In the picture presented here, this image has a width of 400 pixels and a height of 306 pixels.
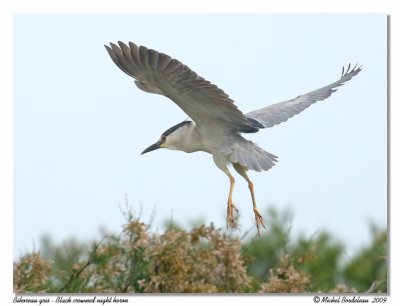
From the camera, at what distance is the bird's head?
471 centimetres

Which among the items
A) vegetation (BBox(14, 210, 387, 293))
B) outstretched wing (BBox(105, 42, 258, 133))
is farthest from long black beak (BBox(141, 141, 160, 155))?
vegetation (BBox(14, 210, 387, 293))

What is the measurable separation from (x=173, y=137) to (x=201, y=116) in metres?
0.22

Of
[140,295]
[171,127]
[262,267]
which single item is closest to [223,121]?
[171,127]

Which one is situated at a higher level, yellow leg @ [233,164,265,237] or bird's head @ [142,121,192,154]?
bird's head @ [142,121,192,154]

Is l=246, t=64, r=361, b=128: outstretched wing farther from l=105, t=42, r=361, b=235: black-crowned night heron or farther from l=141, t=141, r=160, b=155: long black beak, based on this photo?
l=141, t=141, r=160, b=155: long black beak

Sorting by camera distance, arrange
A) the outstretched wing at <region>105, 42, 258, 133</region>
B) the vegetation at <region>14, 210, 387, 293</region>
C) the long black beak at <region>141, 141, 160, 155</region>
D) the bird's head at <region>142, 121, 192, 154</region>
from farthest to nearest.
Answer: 1. the vegetation at <region>14, 210, 387, 293</region>
2. the long black beak at <region>141, 141, 160, 155</region>
3. the bird's head at <region>142, 121, 192, 154</region>
4. the outstretched wing at <region>105, 42, 258, 133</region>

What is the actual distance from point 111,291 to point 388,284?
4.37ft

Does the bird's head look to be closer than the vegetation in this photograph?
Yes

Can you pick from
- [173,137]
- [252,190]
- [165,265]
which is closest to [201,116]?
[173,137]

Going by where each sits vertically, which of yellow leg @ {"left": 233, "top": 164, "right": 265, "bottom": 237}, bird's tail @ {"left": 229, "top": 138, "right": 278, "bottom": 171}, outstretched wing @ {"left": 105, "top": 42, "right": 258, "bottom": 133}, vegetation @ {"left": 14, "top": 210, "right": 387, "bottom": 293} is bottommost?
vegetation @ {"left": 14, "top": 210, "right": 387, "bottom": 293}

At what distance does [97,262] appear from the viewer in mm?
5477

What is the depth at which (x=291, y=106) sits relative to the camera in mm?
5086

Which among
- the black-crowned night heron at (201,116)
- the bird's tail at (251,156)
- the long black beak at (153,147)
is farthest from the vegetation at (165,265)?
the bird's tail at (251,156)

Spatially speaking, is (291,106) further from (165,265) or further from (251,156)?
(165,265)
